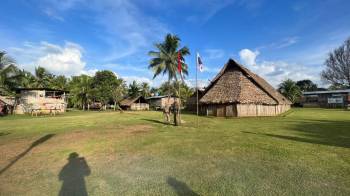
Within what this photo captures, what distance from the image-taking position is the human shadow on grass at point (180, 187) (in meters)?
4.53

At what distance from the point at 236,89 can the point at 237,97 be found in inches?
72.9

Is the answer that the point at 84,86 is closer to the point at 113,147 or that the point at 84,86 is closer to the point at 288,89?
the point at 113,147

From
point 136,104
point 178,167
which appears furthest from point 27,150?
point 136,104

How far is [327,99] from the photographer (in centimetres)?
5366

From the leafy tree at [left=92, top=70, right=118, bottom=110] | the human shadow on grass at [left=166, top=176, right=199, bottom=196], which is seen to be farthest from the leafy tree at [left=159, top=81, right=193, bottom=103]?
the human shadow on grass at [left=166, top=176, right=199, bottom=196]

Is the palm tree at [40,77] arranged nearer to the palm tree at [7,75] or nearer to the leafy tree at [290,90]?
the palm tree at [7,75]

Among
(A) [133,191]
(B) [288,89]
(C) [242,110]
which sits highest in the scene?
(B) [288,89]

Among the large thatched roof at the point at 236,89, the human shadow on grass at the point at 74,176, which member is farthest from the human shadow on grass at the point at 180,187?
the large thatched roof at the point at 236,89

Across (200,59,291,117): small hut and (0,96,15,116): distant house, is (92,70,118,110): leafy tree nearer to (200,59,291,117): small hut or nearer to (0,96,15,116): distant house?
(0,96,15,116): distant house

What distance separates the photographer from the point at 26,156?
788 centimetres

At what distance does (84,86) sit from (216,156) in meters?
55.5

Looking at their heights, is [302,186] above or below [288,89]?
below

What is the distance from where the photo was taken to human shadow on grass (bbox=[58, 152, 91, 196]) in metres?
4.84

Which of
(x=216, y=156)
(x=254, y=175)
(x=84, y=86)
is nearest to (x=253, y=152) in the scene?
(x=216, y=156)
